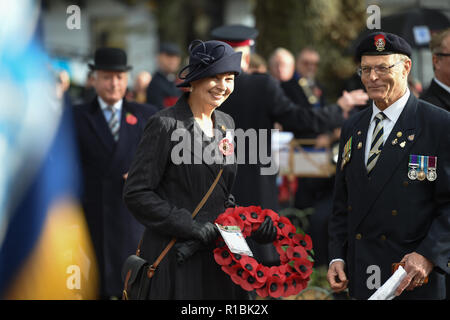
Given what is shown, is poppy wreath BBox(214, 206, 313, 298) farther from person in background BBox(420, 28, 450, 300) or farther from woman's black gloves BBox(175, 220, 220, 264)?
person in background BBox(420, 28, 450, 300)

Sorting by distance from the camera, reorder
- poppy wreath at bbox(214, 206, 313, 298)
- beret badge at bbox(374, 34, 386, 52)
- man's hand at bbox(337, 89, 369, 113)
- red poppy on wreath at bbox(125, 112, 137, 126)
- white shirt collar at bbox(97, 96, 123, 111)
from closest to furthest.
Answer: poppy wreath at bbox(214, 206, 313, 298), beret badge at bbox(374, 34, 386, 52), man's hand at bbox(337, 89, 369, 113), red poppy on wreath at bbox(125, 112, 137, 126), white shirt collar at bbox(97, 96, 123, 111)

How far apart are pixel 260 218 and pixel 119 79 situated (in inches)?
116

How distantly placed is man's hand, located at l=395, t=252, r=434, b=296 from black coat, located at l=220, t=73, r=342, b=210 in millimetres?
2471

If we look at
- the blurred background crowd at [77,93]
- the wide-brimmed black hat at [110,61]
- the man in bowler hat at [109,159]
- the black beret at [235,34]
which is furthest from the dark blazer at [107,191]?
the black beret at [235,34]

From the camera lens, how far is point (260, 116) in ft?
20.2

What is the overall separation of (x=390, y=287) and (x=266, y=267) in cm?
71

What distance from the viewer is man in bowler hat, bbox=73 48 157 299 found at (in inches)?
257

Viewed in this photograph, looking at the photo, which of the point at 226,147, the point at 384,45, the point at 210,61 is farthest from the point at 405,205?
the point at 210,61

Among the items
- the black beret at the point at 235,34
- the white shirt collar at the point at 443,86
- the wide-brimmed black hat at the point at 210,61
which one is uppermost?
the black beret at the point at 235,34

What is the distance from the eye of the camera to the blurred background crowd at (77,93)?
536 centimetres

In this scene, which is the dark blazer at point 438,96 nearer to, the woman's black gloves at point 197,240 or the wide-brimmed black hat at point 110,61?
the woman's black gloves at point 197,240

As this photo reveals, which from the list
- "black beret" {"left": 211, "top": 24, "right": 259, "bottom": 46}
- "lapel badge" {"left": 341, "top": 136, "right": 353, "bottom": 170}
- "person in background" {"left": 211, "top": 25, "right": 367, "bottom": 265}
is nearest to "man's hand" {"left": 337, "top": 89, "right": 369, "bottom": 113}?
"person in background" {"left": 211, "top": 25, "right": 367, "bottom": 265}

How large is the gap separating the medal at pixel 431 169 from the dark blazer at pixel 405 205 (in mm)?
21
